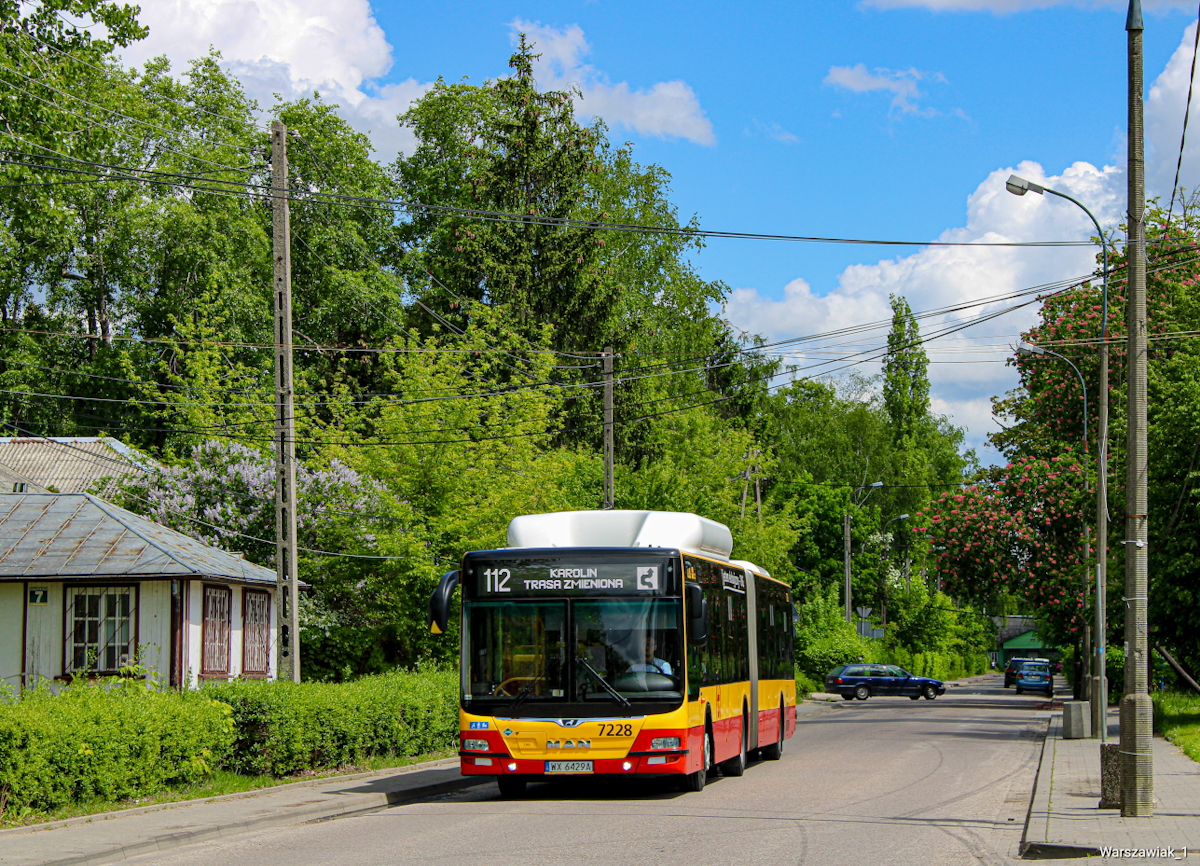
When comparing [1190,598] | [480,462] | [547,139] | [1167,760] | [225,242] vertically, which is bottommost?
[1167,760]

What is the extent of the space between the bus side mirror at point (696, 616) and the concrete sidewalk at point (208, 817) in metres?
3.90

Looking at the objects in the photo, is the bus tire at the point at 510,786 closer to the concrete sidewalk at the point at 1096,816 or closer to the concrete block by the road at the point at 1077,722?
the concrete sidewalk at the point at 1096,816

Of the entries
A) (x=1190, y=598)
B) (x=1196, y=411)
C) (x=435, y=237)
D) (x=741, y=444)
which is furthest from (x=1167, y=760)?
(x=435, y=237)

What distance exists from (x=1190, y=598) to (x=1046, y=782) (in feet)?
36.8

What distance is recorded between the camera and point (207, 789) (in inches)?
585

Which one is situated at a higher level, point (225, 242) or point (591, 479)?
point (225, 242)

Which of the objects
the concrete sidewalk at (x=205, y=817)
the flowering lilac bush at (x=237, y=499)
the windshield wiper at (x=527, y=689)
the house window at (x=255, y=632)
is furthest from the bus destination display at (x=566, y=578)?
the flowering lilac bush at (x=237, y=499)

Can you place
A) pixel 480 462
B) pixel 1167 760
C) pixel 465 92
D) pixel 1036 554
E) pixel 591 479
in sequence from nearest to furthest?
pixel 1167 760, pixel 480 462, pixel 1036 554, pixel 591 479, pixel 465 92

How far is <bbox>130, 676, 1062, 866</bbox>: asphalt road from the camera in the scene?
10703 mm

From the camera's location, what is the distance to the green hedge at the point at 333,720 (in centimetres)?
1616

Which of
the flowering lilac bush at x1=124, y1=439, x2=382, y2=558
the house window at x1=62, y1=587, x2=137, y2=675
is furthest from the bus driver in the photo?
the flowering lilac bush at x1=124, y1=439, x2=382, y2=558

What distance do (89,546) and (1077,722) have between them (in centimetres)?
1908

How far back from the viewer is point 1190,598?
26.3 metres

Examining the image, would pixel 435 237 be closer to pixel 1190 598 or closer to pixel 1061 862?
pixel 1190 598
